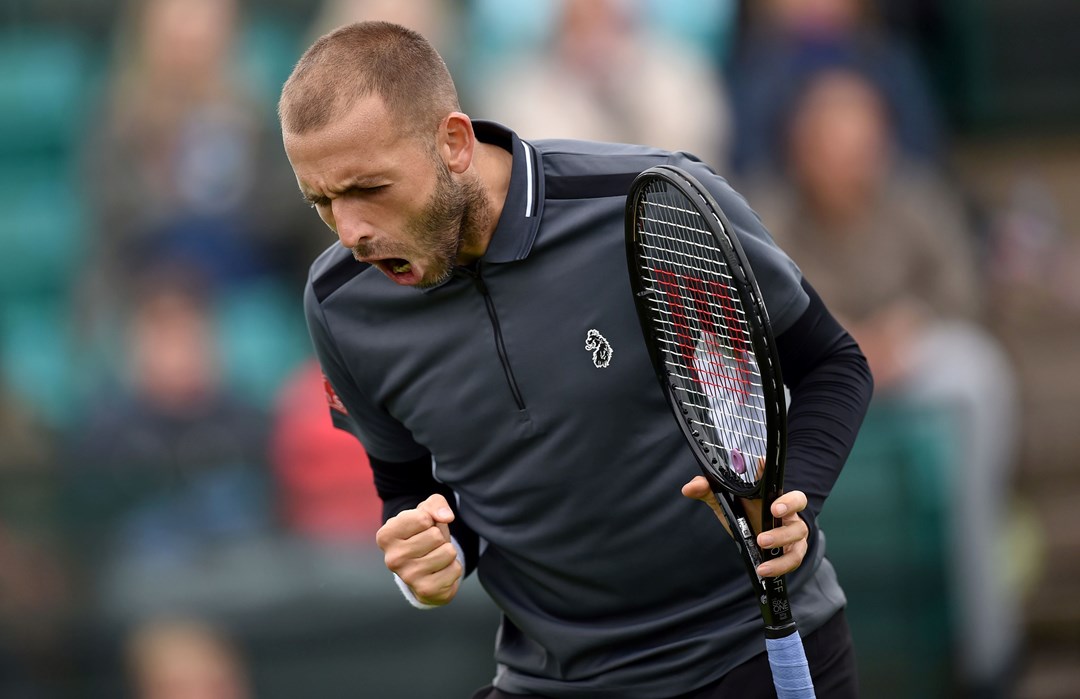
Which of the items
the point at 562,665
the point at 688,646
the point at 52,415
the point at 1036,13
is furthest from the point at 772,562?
the point at 1036,13

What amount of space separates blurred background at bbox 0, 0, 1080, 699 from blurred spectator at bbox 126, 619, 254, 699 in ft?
0.04

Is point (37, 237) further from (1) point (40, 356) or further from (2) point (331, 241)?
(2) point (331, 241)

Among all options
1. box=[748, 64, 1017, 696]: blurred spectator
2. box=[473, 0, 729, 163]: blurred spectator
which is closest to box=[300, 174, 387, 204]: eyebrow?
box=[748, 64, 1017, 696]: blurred spectator

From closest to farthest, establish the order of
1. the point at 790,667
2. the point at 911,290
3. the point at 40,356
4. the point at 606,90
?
the point at 790,667, the point at 911,290, the point at 606,90, the point at 40,356

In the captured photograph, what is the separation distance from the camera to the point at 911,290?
23.3 feet

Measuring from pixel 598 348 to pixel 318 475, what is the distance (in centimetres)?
355

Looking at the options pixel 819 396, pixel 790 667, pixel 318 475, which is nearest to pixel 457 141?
pixel 819 396

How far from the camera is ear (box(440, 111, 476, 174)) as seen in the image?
3119 millimetres

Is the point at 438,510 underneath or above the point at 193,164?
underneath

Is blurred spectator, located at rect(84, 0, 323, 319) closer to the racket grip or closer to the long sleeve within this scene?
the long sleeve

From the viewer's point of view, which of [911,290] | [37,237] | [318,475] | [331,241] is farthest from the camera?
[37,237]

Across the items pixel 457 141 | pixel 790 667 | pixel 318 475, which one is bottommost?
pixel 318 475

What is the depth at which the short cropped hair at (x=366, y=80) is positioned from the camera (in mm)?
3004

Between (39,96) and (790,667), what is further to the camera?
(39,96)
